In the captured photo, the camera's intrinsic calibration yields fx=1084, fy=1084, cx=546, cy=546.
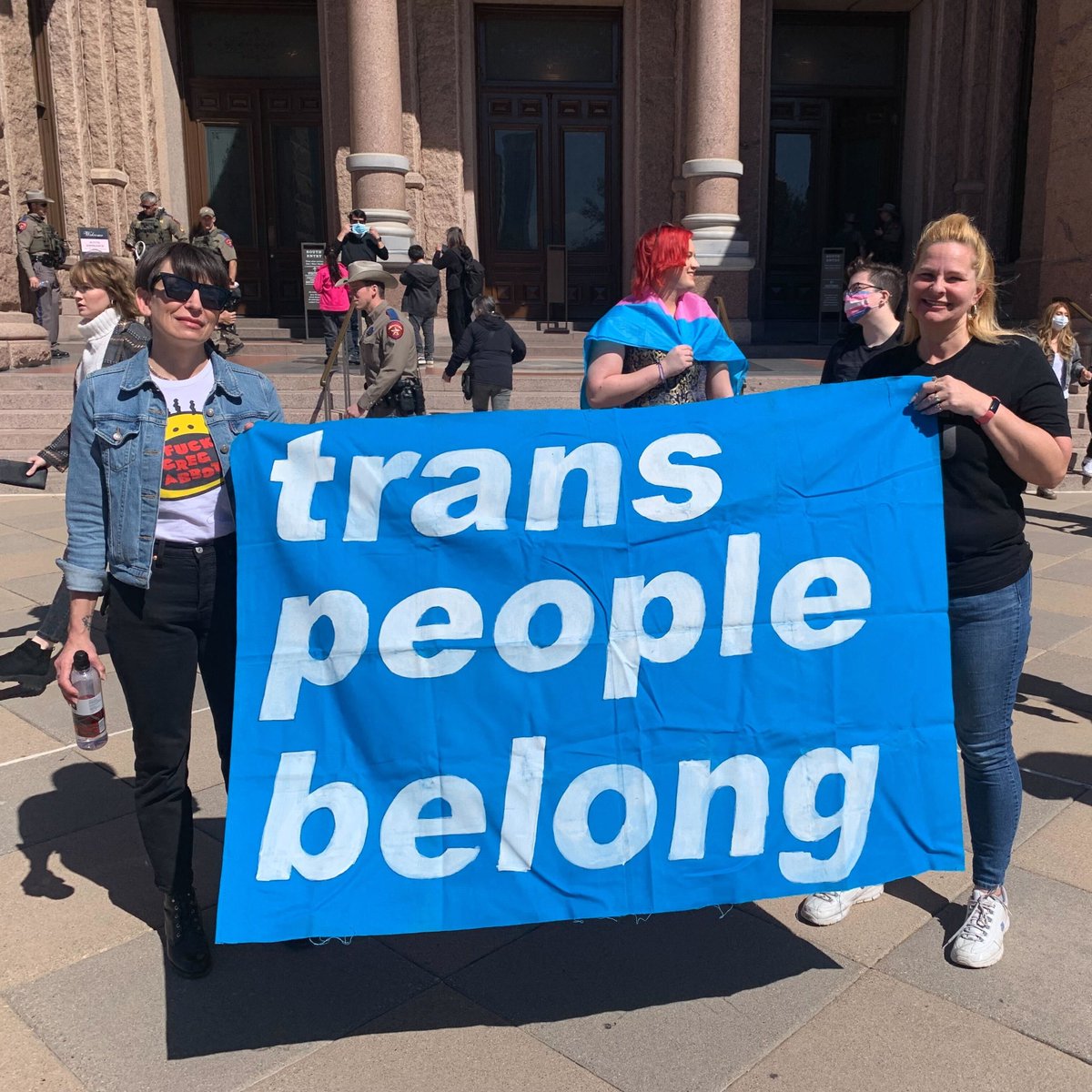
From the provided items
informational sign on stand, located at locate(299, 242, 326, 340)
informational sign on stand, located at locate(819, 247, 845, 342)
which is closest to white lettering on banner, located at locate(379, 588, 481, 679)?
informational sign on stand, located at locate(299, 242, 326, 340)

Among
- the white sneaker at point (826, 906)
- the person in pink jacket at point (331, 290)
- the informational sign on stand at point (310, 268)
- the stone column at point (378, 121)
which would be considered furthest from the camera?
the informational sign on stand at point (310, 268)

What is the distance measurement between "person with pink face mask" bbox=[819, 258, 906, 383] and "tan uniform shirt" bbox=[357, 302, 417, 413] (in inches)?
127

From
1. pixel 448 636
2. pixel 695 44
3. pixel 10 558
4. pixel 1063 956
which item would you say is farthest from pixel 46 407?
pixel 1063 956

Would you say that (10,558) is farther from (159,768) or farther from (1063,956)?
(1063,956)

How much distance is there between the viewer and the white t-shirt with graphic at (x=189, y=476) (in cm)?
277

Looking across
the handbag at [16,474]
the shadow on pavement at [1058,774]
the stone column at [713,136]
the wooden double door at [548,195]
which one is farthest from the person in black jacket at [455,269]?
the shadow on pavement at [1058,774]

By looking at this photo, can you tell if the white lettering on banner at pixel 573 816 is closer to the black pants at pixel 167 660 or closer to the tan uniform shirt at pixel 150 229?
the black pants at pixel 167 660

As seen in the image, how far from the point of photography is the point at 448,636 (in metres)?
2.69

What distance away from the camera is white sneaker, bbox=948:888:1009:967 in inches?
113

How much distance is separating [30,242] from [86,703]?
1291cm

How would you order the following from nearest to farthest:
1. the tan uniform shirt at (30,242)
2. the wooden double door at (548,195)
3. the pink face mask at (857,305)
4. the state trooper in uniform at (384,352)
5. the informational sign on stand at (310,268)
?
the pink face mask at (857,305), the state trooper in uniform at (384,352), the tan uniform shirt at (30,242), the informational sign on stand at (310,268), the wooden double door at (548,195)

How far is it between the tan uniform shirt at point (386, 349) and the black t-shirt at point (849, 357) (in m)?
3.16

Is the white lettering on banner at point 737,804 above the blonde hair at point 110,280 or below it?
below

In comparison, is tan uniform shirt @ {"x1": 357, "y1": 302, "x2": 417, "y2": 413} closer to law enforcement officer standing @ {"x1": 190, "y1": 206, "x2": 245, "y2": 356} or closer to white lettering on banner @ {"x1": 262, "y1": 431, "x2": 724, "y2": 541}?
white lettering on banner @ {"x1": 262, "y1": 431, "x2": 724, "y2": 541}
